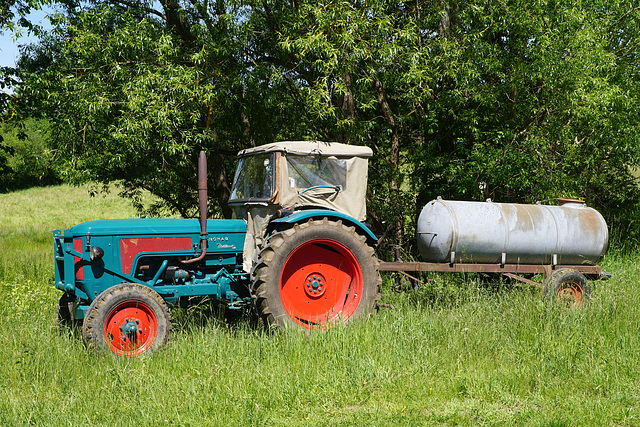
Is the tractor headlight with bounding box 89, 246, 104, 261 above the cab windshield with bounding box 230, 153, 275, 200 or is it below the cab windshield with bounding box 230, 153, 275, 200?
below

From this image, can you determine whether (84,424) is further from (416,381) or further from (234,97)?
(234,97)

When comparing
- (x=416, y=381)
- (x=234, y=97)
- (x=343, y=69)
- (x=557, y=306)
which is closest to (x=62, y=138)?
(x=234, y=97)

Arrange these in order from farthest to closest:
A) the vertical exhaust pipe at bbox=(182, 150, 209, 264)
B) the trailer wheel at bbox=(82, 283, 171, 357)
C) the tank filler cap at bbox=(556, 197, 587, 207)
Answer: the tank filler cap at bbox=(556, 197, 587, 207) < the vertical exhaust pipe at bbox=(182, 150, 209, 264) < the trailer wheel at bbox=(82, 283, 171, 357)

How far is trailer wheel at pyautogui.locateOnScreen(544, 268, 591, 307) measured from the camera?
6621mm

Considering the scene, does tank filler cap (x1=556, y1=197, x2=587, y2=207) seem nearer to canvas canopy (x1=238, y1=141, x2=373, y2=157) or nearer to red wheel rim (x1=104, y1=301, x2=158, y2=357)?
canvas canopy (x1=238, y1=141, x2=373, y2=157)

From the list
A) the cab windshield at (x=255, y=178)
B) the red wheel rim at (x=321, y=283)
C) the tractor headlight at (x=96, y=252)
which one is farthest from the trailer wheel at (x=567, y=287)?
the tractor headlight at (x=96, y=252)

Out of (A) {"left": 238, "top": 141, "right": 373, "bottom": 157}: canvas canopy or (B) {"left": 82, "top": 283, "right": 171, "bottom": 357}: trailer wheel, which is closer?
(B) {"left": 82, "top": 283, "right": 171, "bottom": 357}: trailer wheel

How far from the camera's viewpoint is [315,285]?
6.08m

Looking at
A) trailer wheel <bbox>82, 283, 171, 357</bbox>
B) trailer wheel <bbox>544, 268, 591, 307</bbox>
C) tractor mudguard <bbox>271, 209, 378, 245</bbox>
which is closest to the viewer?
trailer wheel <bbox>82, 283, 171, 357</bbox>

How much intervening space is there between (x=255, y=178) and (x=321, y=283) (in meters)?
1.42

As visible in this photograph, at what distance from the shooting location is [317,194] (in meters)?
6.25

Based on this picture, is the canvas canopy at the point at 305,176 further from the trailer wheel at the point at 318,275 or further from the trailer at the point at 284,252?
the trailer wheel at the point at 318,275

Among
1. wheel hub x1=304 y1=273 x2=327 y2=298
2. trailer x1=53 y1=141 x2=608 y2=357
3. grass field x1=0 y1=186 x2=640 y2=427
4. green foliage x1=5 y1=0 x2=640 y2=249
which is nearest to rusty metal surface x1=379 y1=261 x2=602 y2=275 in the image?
trailer x1=53 y1=141 x2=608 y2=357

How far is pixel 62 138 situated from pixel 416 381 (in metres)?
7.13
